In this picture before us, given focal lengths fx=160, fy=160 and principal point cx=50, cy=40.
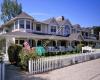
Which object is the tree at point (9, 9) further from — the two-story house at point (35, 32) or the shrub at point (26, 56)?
the shrub at point (26, 56)

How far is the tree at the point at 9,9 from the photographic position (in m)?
53.9

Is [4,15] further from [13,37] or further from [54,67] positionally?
[54,67]

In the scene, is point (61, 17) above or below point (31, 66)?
above

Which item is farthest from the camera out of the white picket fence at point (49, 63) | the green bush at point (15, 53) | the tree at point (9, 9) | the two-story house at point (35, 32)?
the tree at point (9, 9)

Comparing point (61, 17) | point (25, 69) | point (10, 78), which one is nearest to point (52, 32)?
point (61, 17)

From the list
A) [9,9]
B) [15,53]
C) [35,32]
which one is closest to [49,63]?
[15,53]

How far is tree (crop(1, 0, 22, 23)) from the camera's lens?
2122 inches

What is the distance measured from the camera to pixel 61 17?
45.7m

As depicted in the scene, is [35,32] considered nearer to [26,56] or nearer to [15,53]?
[15,53]

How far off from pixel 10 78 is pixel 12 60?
5.41 m

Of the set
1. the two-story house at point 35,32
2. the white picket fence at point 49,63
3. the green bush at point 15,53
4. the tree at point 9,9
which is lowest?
the white picket fence at point 49,63

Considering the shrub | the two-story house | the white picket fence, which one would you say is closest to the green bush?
the shrub

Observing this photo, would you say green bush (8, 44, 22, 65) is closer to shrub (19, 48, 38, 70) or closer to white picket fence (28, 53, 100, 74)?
shrub (19, 48, 38, 70)

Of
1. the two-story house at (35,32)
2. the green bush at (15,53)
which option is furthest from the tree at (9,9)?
the green bush at (15,53)
